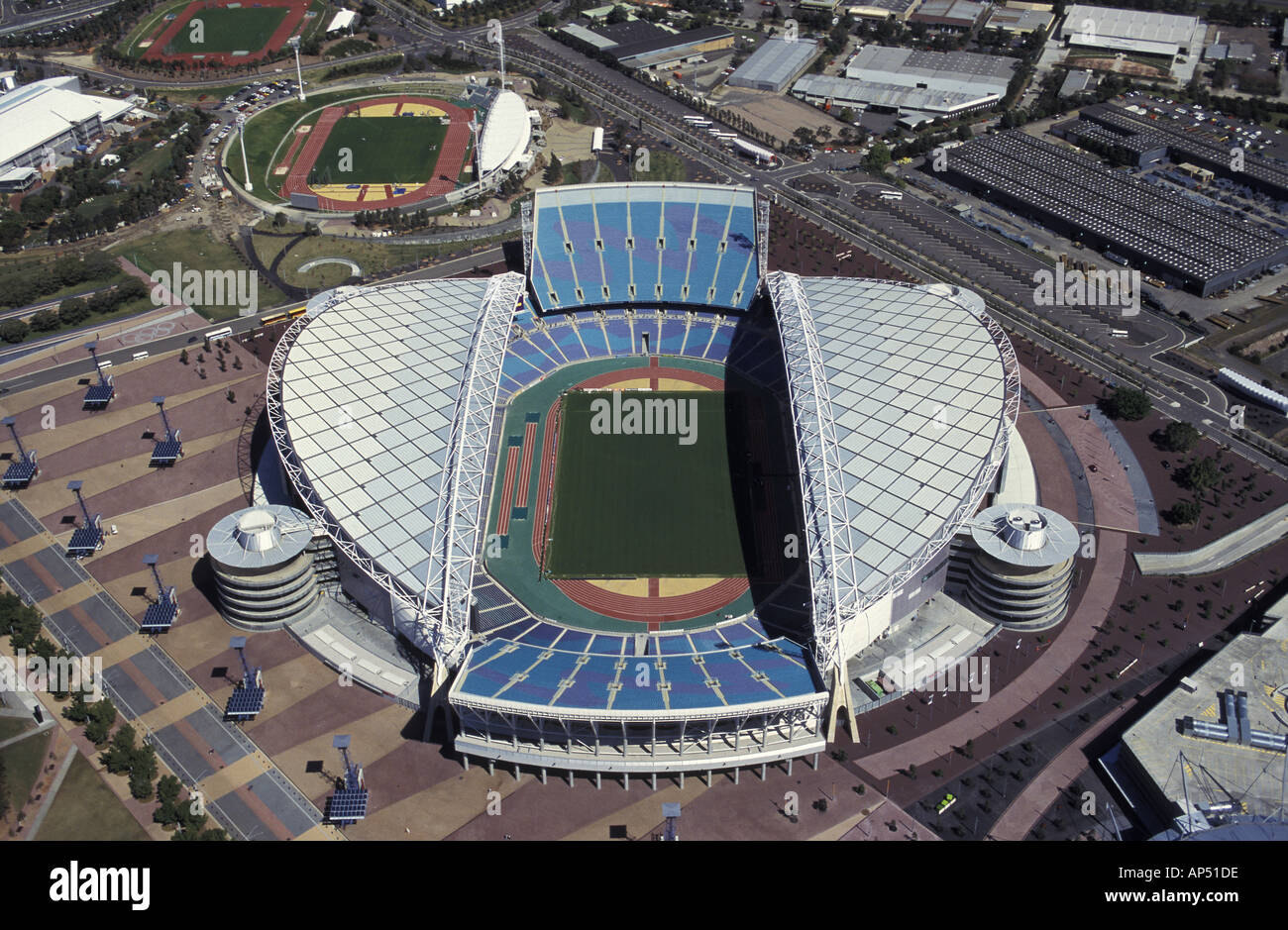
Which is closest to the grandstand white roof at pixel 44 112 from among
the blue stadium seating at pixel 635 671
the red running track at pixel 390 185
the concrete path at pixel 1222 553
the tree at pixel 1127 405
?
the red running track at pixel 390 185

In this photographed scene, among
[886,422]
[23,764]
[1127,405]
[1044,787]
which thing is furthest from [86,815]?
[1127,405]

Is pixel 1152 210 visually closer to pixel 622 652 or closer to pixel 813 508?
pixel 813 508

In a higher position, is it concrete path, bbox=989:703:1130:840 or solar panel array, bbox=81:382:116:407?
solar panel array, bbox=81:382:116:407

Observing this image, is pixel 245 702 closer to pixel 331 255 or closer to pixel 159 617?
pixel 159 617

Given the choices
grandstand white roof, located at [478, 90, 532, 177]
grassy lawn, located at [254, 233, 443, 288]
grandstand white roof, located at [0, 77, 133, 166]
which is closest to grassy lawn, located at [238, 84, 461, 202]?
grassy lawn, located at [254, 233, 443, 288]

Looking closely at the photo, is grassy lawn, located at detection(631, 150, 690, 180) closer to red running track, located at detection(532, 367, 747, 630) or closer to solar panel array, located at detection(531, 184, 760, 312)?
solar panel array, located at detection(531, 184, 760, 312)

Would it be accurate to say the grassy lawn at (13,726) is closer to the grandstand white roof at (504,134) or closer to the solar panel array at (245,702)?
the solar panel array at (245,702)

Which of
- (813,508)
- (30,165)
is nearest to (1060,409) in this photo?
(813,508)
